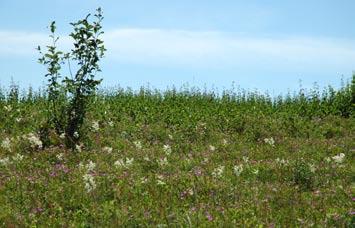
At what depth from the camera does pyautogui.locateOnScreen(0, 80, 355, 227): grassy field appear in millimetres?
7677

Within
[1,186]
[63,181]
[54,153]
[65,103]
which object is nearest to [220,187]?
[63,181]

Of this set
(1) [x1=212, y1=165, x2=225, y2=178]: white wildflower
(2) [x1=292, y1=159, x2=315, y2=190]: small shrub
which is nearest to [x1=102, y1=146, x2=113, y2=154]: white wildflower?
(1) [x1=212, y1=165, x2=225, y2=178]: white wildflower

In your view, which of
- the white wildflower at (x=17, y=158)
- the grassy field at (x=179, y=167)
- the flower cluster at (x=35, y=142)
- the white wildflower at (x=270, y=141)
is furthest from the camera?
the white wildflower at (x=270, y=141)

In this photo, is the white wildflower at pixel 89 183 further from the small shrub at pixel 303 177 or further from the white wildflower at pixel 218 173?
the small shrub at pixel 303 177

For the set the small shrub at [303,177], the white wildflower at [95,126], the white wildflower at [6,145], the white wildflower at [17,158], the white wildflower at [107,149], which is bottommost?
the small shrub at [303,177]

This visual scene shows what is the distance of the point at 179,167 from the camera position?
11.2 meters

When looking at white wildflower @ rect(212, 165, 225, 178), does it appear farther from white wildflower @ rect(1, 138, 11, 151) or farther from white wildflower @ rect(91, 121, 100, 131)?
white wildflower @ rect(91, 121, 100, 131)

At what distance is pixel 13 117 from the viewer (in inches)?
653

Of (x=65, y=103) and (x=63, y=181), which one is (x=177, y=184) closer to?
(x=63, y=181)

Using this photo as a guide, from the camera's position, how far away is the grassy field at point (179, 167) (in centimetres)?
768

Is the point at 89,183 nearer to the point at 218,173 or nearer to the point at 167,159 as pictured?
the point at 218,173

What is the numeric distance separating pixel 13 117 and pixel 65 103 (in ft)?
9.01

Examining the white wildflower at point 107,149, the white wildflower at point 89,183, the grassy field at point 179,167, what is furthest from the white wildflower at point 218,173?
the white wildflower at point 107,149

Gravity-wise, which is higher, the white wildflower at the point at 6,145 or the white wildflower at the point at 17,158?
the white wildflower at the point at 6,145
